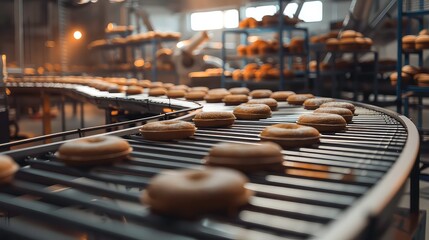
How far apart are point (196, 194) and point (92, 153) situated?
0.56 meters

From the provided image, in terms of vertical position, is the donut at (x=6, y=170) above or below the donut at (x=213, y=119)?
below

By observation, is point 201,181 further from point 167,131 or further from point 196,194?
point 167,131

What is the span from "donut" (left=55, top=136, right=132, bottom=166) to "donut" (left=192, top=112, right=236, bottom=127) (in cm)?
70

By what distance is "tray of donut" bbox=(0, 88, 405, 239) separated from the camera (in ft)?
3.05

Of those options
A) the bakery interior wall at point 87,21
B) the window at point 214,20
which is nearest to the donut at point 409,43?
the bakery interior wall at point 87,21

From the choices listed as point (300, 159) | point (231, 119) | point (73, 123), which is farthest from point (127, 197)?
point (73, 123)

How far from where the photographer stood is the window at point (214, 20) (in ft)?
45.5

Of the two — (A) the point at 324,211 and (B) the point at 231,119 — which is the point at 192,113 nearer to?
(B) the point at 231,119

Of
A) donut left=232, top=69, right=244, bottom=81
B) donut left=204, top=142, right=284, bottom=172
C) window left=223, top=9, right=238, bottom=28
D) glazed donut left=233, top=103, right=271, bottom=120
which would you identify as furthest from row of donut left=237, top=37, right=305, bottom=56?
window left=223, top=9, right=238, bottom=28

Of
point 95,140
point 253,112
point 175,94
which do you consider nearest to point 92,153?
point 95,140

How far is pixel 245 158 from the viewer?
1.24 meters

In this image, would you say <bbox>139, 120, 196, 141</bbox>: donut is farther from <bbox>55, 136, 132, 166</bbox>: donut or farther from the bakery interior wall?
the bakery interior wall

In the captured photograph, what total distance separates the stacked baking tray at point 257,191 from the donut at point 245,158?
33 millimetres

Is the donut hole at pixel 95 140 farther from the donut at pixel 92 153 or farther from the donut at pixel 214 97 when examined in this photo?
the donut at pixel 214 97
